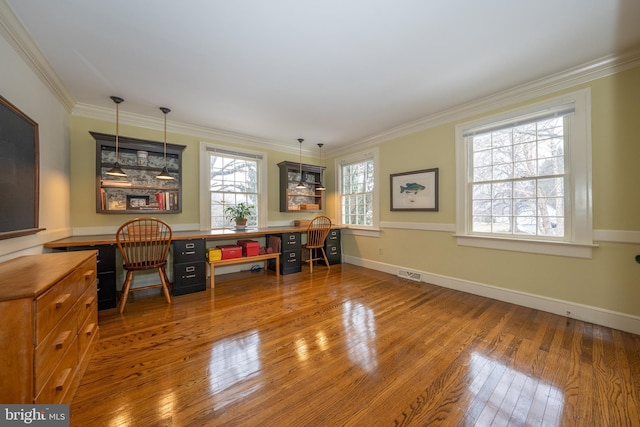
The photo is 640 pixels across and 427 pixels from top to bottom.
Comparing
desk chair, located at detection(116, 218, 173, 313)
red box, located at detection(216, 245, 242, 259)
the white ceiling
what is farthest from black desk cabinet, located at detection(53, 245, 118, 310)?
the white ceiling

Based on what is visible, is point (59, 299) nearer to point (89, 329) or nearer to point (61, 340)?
point (61, 340)

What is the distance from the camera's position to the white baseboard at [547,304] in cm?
218

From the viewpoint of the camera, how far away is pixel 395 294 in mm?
3154

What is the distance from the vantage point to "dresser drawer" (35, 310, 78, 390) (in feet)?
3.63

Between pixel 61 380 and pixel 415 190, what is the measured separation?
13.4ft

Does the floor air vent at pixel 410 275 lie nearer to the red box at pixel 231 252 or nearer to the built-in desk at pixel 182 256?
the built-in desk at pixel 182 256

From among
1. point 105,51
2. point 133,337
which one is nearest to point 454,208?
point 133,337

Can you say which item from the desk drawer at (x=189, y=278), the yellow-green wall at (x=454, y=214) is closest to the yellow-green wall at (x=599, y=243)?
the yellow-green wall at (x=454, y=214)

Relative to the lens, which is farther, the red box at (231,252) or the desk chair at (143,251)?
the red box at (231,252)

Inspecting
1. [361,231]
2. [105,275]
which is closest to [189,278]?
[105,275]

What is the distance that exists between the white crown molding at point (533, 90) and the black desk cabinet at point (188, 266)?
3619 mm

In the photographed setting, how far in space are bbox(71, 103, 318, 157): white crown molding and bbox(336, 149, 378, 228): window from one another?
111 cm

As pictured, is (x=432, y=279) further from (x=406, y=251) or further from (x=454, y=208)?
(x=454, y=208)

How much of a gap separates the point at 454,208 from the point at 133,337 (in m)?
3.94
